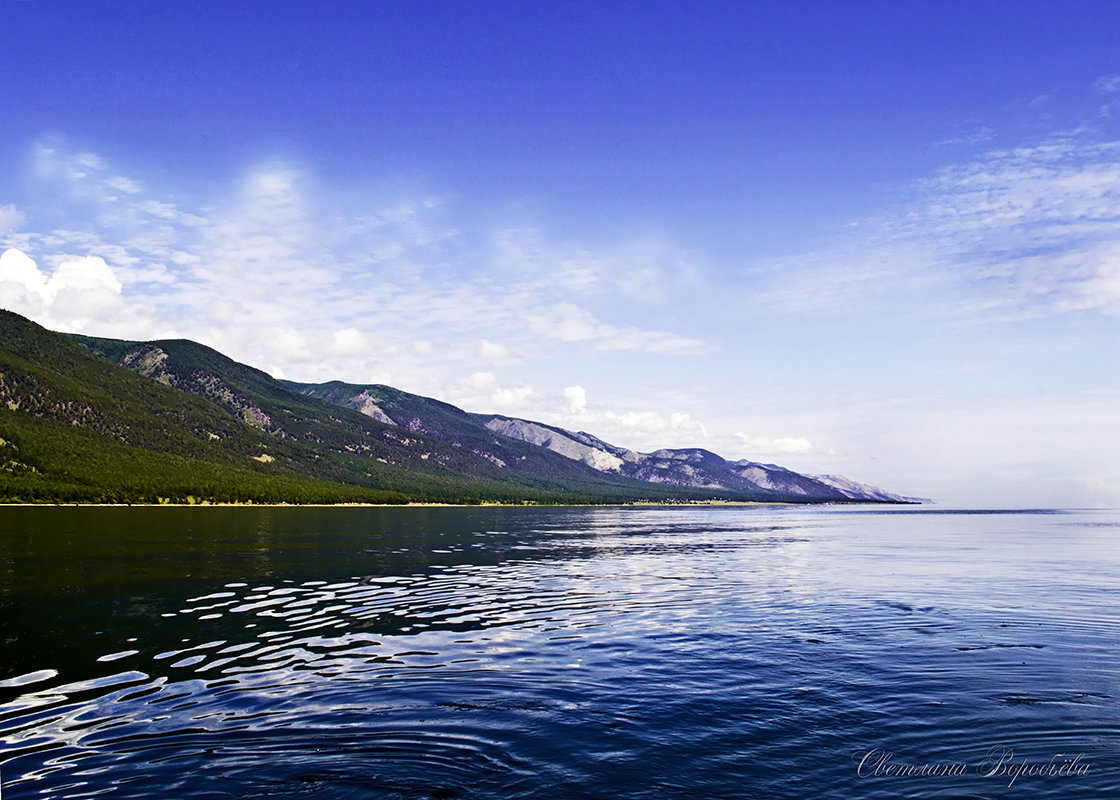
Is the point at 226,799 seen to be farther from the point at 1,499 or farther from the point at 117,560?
the point at 1,499

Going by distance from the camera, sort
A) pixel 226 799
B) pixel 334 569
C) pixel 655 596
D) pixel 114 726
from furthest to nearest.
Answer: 1. pixel 334 569
2. pixel 655 596
3. pixel 114 726
4. pixel 226 799

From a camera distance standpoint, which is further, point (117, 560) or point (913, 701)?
point (117, 560)

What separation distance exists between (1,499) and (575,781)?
8926 inches

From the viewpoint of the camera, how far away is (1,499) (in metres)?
184

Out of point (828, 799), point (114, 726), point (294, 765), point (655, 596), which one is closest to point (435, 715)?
point (294, 765)

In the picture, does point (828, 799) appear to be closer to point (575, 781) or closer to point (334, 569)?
point (575, 781)

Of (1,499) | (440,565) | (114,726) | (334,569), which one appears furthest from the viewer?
(1,499)

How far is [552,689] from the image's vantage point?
23.3m

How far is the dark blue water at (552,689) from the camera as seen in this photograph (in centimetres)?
1592

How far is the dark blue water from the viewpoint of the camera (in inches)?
627

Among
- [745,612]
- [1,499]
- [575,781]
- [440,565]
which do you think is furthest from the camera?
[1,499]

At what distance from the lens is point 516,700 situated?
22.0 m

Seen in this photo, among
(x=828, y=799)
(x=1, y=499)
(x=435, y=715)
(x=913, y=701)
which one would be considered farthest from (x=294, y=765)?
(x=1, y=499)

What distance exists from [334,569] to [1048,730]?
5616 cm
